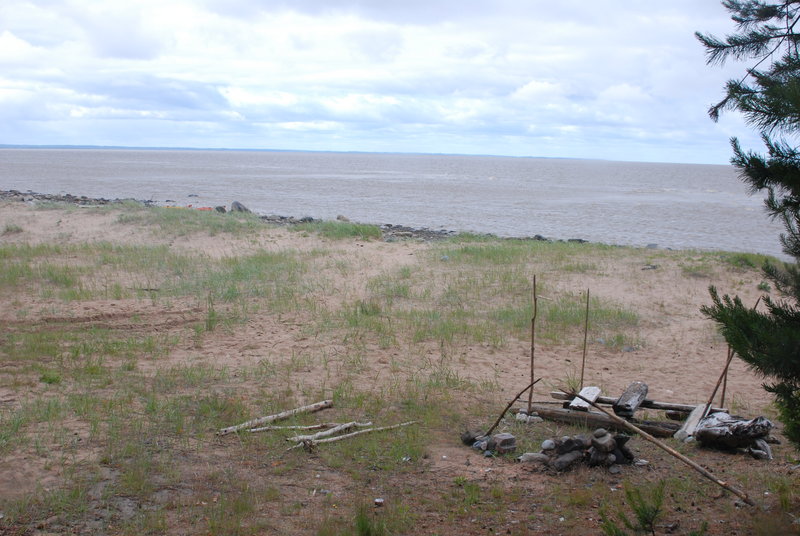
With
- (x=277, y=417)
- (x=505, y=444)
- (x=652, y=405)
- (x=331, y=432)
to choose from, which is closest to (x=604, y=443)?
(x=505, y=444)

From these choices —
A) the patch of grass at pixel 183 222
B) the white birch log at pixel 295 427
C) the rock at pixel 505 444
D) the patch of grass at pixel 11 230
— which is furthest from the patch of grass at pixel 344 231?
the rock at pixel 505 444

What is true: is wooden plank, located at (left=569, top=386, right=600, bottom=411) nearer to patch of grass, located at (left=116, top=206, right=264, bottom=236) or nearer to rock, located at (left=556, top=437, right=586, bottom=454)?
rock, located at (left=556, top=437, right=586, bottom=454)

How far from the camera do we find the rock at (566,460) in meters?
5.62

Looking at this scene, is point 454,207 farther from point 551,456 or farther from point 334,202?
point 551,456

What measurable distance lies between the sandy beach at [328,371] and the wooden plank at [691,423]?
37 centimetres

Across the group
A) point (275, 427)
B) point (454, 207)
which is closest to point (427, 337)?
point (275, 427)

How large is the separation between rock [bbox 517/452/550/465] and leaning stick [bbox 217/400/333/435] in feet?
7.08

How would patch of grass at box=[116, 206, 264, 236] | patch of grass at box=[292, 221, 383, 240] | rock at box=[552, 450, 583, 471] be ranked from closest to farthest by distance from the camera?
rock at box=[552, 450, 583, 471], patch of grass at box=[116, 206, 264, 236], patch of grass at box=[292, 221, 383, 240]

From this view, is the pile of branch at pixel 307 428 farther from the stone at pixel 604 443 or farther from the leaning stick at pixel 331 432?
the stone at pixel 604 443

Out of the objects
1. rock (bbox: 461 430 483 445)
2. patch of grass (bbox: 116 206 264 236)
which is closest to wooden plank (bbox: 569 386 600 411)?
rock (bbox: 461 430 483 445)

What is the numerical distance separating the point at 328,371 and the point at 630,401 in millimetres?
3534

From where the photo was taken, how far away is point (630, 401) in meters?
6.76

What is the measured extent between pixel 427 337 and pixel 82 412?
488 centimetres

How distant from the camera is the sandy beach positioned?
4895mm
